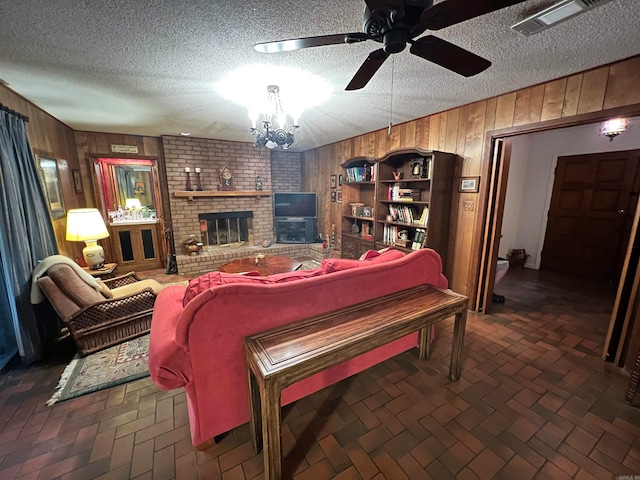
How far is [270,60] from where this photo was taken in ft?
6.07

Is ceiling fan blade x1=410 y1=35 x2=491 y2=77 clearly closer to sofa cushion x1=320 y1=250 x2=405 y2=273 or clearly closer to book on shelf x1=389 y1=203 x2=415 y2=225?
sofa cushion x1=320 y1=250 x2=405 y2=273

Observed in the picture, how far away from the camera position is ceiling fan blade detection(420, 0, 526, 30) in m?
0.96

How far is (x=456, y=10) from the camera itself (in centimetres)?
99

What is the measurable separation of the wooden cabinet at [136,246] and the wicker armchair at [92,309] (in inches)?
96.8

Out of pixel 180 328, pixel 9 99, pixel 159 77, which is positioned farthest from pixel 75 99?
pixel 180 328

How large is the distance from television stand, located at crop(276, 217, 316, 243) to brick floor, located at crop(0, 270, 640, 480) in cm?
357

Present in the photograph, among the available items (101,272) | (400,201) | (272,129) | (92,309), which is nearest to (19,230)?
(92,309)

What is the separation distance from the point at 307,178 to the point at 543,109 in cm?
421

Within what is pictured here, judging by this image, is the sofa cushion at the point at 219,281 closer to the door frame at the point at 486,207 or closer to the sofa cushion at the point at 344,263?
the sofa cushion at the point at 344,263

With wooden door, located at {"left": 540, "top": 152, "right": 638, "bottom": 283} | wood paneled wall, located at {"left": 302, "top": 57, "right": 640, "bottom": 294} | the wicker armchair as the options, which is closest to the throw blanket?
the wicker armchair

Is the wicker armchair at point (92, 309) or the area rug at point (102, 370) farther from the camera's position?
the wicker armchair at point (92, 309)

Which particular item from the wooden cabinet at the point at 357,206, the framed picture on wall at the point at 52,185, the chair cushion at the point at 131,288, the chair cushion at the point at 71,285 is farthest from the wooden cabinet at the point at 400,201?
the framed picture on wall at the point at 52,185

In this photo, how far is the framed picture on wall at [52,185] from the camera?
2854mm

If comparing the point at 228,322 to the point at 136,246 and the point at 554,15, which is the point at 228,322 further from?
the point at 136,246
